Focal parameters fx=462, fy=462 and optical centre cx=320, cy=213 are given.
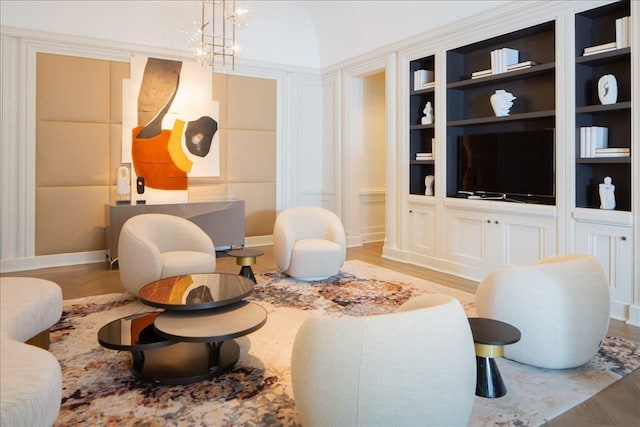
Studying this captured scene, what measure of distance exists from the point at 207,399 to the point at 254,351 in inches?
25.3

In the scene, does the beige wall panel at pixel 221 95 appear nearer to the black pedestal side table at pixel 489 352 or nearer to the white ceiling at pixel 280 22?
the white ceiling at pixel 280 22

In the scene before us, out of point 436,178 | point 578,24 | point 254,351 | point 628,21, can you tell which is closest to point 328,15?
point 436,178

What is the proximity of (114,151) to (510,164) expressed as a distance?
187 inches

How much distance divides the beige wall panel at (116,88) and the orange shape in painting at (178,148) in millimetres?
691

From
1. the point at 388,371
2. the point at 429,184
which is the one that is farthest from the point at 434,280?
the point at 388,371

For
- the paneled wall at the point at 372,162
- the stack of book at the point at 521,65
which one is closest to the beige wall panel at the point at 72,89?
the paneled wall at the point at 372,162

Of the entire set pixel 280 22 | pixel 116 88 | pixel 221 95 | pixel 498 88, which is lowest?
pixel 498 88

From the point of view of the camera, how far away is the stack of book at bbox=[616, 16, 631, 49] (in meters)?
3.62

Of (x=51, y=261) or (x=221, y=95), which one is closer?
(x=51, y=261)

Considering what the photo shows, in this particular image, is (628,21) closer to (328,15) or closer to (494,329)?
(494,329)

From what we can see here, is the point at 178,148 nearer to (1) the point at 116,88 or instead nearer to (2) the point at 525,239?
(1) the point at 116,88

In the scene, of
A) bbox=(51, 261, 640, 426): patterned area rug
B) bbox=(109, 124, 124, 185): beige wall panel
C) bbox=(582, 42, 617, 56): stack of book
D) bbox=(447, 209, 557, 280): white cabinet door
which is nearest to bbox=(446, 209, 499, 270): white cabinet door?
bbox=(447, 209, 557, 280): white cabinet door

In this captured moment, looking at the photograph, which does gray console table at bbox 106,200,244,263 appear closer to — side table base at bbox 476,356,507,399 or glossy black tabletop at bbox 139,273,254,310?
glossy black tabletop at bbox 139,273,254,310

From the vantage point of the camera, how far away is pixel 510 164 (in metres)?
4.68
